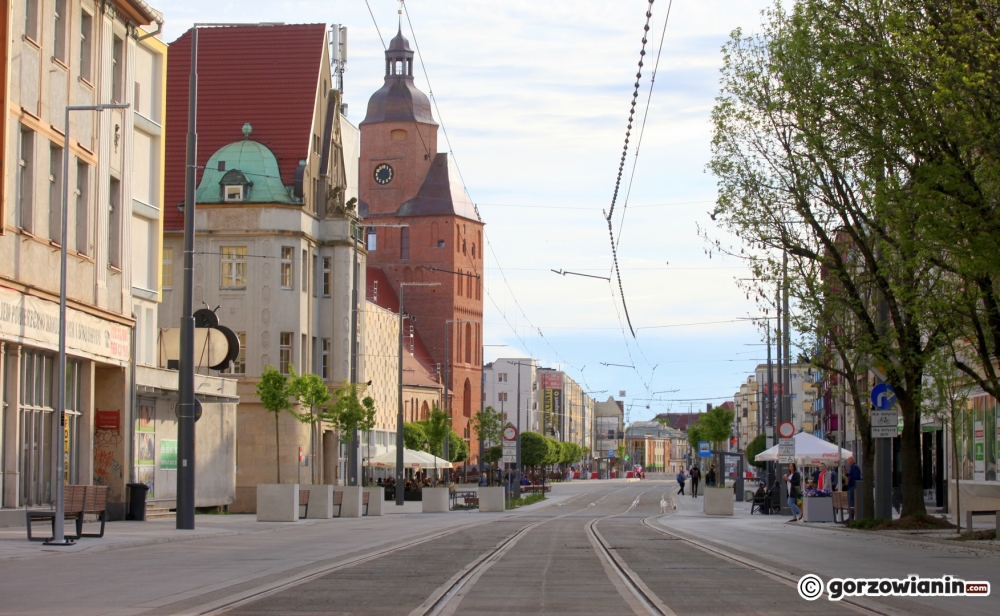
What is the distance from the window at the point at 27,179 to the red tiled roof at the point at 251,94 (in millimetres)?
30966

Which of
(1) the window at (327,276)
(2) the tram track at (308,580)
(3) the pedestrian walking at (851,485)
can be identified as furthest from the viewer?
(1) the window at (327,276)

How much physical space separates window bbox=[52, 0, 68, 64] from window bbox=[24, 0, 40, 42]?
1.27m

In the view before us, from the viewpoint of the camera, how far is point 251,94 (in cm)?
5978

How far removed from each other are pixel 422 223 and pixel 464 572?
11193cm

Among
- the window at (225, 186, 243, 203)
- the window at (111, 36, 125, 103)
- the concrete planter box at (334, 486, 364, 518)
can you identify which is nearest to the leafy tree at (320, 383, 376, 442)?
the concrete planter box at (334, 486, 364, 518)

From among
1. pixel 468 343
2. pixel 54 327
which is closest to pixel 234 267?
pixel 54 327

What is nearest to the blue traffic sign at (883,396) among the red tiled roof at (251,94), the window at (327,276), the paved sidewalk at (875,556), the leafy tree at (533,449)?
the paved sidewalk at (875,556)

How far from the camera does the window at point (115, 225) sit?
31827 millimetres

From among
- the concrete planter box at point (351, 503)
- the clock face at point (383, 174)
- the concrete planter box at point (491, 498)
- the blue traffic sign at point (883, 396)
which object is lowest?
the concrete planter box at point (491, 498)

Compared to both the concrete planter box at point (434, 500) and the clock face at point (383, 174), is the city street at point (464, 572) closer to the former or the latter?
the concrete planter box at point (434, 500)

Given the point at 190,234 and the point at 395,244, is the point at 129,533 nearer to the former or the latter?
the point at 190,234

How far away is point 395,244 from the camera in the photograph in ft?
421

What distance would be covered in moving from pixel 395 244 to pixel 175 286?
73.6 meters

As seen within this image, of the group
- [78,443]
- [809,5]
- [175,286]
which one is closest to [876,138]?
[809,5]
